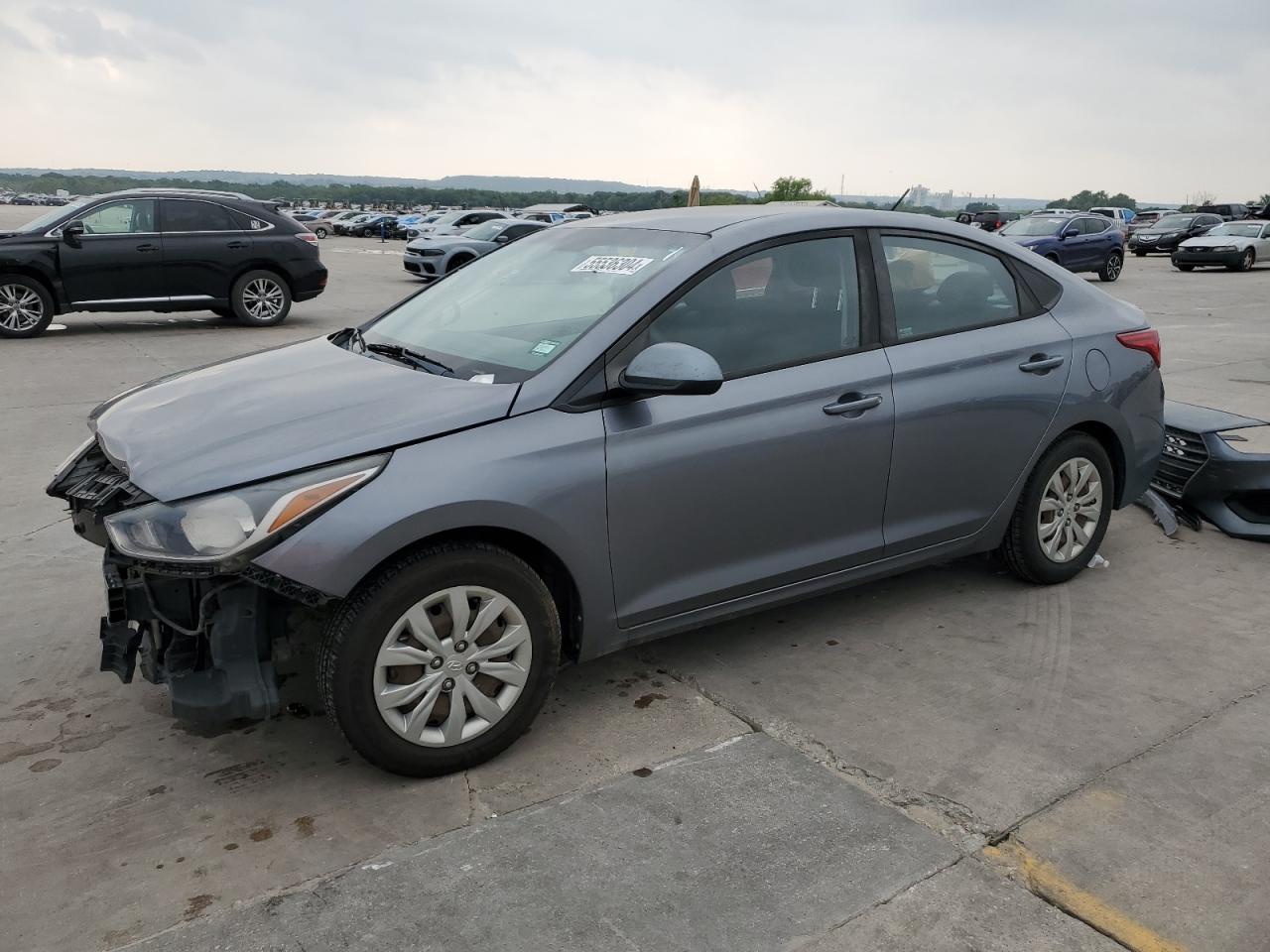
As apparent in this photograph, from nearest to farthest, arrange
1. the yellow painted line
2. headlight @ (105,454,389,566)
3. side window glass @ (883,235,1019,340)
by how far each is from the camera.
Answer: the yellow painted line → headlight @ (105,454,389,566) → side window glass @ (883,235,1019,340)

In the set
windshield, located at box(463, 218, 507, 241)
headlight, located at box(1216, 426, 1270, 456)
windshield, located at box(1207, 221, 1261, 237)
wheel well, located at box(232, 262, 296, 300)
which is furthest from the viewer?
windshield, located at box(1207, 221, 1261, 237)

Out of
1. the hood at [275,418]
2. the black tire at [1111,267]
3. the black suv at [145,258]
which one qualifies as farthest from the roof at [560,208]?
the hood at [275,418]

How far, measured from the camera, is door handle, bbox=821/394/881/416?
3768mm

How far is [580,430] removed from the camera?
10.8 ft

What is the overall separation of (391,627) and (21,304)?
36.9ft

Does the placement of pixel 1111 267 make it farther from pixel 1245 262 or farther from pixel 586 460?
pixel 586 460

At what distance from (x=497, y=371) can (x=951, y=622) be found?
215 cm

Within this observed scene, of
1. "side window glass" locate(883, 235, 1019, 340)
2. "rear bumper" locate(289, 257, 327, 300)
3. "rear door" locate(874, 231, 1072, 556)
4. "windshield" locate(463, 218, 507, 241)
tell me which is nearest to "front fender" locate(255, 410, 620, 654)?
"rear door" locate(874, 231, 1072, 556)

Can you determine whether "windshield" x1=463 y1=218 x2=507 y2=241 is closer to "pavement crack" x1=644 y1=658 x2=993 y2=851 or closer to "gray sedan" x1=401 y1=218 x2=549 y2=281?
"gray sedan" x1=401 y1=218 x2=549 y2=281

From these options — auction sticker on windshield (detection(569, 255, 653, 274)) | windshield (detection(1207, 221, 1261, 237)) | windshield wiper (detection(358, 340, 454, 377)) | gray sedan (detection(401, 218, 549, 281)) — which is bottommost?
windshield (detection(1207, 221, 1261, 237))

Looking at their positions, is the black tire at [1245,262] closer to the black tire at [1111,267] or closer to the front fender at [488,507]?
the black tire at [1111,267]

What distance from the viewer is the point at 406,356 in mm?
3764

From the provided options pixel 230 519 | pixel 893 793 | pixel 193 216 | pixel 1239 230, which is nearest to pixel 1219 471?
pixel 893 793

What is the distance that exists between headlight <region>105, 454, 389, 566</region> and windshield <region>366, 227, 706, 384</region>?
27.8 inches
